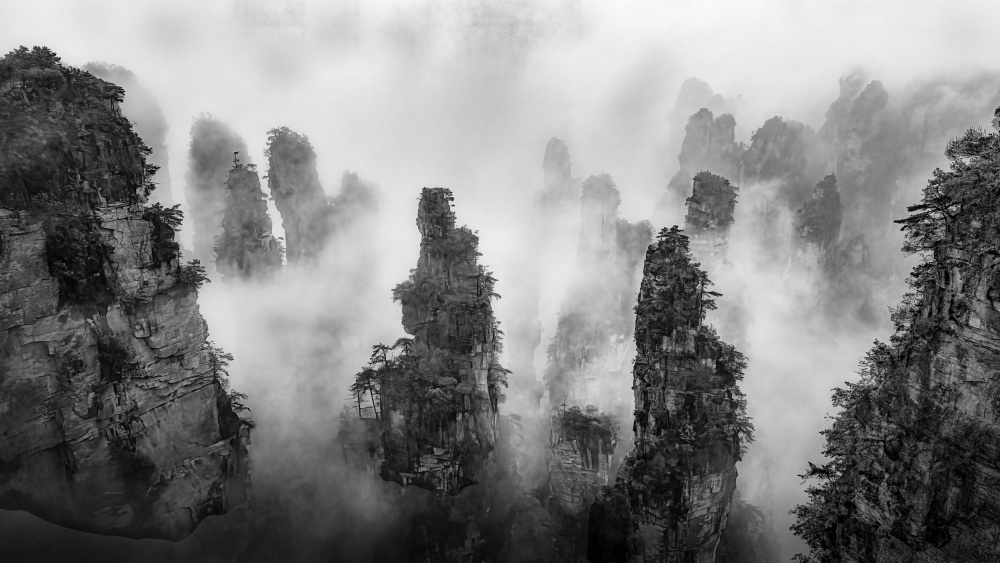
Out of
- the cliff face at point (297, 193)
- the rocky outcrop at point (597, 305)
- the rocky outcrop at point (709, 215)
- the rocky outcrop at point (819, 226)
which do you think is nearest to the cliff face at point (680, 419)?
the rocky outcrop at point (709, 215)

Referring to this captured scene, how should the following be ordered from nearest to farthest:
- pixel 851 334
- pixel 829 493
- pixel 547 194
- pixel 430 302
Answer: pixel 829 493, pixel 430 302, pixel 851 334, pixel 547 194

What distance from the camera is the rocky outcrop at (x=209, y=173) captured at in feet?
146

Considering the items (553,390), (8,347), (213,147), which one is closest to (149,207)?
(8,347)

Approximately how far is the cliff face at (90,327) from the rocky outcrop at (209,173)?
22.7 meters

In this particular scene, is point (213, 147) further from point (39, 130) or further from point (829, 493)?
point (829, 493)

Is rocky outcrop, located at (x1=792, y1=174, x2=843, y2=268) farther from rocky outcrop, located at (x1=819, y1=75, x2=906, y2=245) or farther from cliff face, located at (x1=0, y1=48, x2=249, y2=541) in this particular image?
cliff face, located at (x1=0, y1=48, x2=249, y2=541)

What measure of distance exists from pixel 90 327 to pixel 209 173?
27263 millimetres

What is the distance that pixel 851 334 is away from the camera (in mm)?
50188

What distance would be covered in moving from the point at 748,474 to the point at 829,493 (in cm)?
2439

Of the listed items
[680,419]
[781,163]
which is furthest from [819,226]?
[680,419]

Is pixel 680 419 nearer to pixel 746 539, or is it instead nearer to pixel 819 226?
pixel 746 539

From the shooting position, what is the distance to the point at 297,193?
141 ft

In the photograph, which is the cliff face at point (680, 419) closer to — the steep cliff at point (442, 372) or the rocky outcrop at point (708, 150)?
the steep cliff at point (442, 372)

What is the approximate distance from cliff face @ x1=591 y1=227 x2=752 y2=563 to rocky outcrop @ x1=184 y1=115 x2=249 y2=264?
35.5 metres
